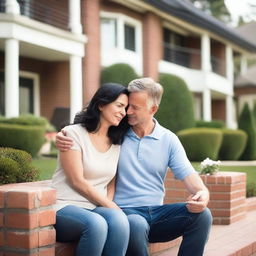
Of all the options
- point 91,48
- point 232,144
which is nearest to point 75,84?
point 91,48

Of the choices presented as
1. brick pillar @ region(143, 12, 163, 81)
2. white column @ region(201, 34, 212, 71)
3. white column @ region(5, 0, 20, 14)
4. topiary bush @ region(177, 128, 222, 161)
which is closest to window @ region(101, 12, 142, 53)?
brick pillar @ region(143, 12, 163, 81)

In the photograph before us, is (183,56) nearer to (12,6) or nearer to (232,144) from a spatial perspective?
(232,144)

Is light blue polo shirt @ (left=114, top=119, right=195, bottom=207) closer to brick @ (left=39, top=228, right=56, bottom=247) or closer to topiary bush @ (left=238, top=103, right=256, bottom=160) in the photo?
brick @ (left=39, top=228, right=56, bottom=247)

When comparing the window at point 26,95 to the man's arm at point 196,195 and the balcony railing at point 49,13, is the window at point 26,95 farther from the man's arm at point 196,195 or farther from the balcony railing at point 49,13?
the man's arm at point 196,195

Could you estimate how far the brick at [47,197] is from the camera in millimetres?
3154

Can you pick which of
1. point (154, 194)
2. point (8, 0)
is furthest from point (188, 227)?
point (8, 0)

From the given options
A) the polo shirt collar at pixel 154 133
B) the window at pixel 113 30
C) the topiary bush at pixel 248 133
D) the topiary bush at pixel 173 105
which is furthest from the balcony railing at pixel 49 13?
the polo shirt collar at pixel 154 133

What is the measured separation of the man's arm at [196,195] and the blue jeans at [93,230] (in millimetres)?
491

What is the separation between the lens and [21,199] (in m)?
3.08

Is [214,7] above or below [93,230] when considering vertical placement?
above

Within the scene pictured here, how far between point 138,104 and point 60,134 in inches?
23.4

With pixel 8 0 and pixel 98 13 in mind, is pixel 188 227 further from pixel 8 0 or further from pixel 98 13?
pixel 98 13

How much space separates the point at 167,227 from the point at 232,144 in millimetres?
15263

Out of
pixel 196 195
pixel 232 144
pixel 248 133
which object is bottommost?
pixel 196 195
